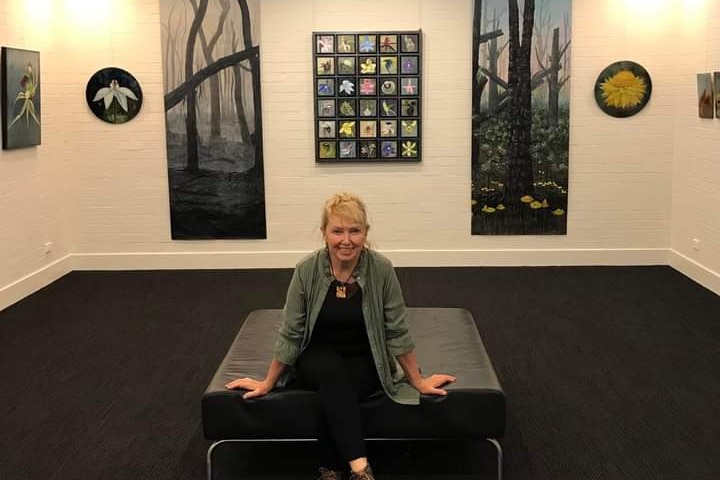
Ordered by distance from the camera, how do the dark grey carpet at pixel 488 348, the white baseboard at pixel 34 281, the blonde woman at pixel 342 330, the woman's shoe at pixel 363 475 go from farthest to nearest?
the white baseboard at pixel 34 281 < the dark grey carpet at pixel 488 348 < the blonde woman at pixel 342 330 < the woman's shoe at pixel 363 475

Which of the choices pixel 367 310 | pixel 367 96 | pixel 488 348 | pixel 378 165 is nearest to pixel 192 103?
pixel 367 96

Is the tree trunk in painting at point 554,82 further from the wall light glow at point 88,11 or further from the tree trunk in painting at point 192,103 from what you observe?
the wall light glow at point 88,11

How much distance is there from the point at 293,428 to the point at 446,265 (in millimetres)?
4841

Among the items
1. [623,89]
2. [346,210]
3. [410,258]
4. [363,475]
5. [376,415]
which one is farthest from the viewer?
[410,258]

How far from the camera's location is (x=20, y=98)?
287 inches

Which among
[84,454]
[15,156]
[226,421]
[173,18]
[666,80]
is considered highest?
[173,18]

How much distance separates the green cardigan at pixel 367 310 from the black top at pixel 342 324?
0.10 feet

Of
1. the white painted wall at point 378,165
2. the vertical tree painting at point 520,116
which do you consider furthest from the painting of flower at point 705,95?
the vertical tree painting at point 520,116

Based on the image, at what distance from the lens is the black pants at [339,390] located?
3617 millimetres

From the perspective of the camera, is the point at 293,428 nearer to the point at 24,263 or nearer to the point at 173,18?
the point at 24,263

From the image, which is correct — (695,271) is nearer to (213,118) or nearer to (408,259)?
(408,259)

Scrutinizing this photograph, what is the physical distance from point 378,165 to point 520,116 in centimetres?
141

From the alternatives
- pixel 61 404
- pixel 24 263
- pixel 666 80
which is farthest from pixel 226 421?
pixel 666 80

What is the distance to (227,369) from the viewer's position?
4180mm
